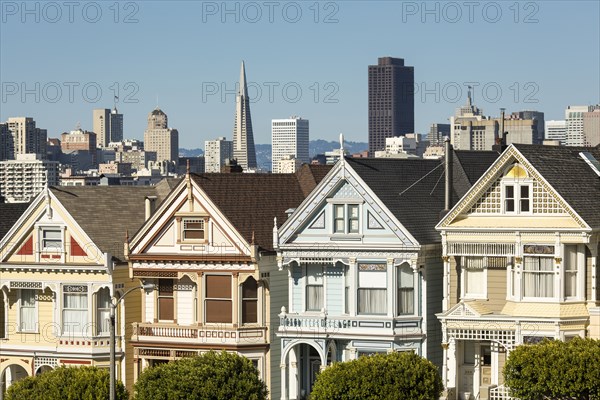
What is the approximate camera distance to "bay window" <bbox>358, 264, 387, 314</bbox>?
4979 cm

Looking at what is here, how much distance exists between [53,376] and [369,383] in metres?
10.1

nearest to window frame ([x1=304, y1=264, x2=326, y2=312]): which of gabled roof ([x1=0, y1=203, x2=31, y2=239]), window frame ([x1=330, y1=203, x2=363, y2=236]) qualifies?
window frame ([x1=330, y1=203, x2=363, y2=236])

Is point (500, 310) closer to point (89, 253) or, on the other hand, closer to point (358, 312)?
point (358, 312)

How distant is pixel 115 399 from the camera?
49.7 meters

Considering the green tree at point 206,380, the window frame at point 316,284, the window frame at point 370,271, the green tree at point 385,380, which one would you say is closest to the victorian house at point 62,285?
the green tree at point 206,380

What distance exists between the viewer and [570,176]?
160 feet

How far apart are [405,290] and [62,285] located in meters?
12.1

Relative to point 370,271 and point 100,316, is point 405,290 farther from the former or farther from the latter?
point 100,316

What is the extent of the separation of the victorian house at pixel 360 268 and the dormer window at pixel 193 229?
248cm

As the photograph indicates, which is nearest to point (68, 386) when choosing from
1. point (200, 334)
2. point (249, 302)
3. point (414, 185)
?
point (200, 334)

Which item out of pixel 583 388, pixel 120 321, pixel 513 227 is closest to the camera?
pixel 583 388

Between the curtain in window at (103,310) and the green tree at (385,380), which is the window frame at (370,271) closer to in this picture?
the green tree at (385,380)

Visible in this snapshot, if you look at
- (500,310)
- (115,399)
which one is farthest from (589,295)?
(115,399)

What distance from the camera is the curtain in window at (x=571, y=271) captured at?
47.2 metres
